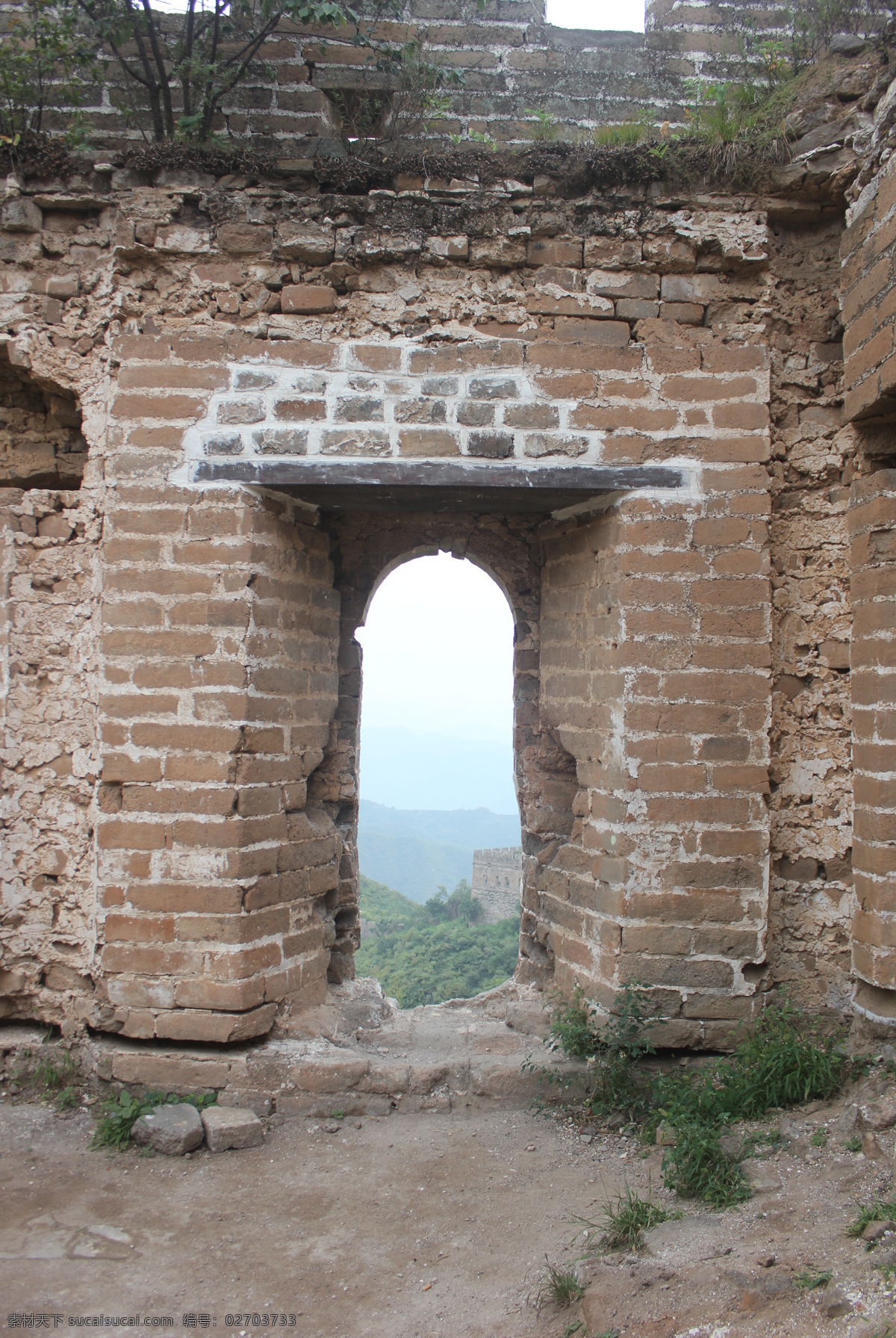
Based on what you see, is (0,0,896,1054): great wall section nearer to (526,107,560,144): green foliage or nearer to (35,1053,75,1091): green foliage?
(35,1053,75,1091): green foliage

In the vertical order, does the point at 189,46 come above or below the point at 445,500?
above

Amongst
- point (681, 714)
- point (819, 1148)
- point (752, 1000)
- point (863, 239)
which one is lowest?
point (819, 1148)

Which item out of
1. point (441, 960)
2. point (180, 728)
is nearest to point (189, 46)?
point (180, 728)

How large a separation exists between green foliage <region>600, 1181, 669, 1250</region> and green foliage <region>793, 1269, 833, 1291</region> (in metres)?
0.53

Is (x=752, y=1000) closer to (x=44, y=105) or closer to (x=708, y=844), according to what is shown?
(x=708, y=844)

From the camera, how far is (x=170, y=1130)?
10.9ft

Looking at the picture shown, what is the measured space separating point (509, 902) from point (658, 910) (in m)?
6.86

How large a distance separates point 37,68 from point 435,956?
22.1ft

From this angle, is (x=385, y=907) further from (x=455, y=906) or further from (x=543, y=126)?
(x=543, y=126)

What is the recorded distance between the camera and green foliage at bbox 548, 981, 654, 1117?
3.46m

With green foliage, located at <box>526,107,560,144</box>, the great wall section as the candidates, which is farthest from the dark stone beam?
green foliage, located at <box>526,107,560,144</box>

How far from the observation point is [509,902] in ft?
33.4

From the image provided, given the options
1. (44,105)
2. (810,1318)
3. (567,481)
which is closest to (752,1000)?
(810,1318)

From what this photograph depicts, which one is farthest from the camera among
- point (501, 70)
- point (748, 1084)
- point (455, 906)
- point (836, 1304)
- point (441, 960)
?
point (455, 906)
